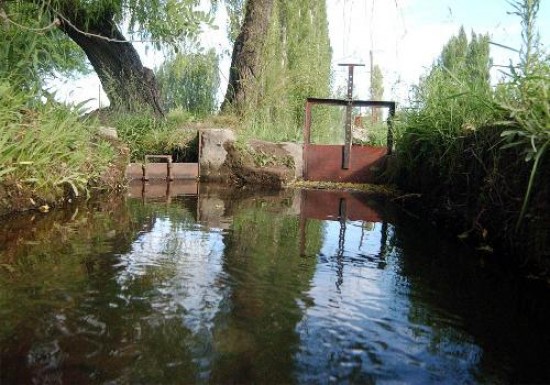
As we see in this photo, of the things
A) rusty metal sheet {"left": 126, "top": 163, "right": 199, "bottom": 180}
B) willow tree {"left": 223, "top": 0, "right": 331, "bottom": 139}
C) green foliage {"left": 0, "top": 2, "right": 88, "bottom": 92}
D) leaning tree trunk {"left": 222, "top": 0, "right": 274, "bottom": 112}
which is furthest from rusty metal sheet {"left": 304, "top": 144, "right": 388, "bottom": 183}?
green foliage {"left": 0, "top": 2, "right": 88, "bottom": 92}

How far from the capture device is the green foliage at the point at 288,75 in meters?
9.82

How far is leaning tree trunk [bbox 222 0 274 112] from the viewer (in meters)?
10.0

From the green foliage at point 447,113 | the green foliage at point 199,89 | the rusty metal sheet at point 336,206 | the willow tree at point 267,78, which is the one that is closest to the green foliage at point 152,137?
the green foliage at point 199,89

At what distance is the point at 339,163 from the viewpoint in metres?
8.10

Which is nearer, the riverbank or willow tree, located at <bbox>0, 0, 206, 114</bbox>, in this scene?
the riverbank

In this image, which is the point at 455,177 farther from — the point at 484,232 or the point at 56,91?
the point at 56,91

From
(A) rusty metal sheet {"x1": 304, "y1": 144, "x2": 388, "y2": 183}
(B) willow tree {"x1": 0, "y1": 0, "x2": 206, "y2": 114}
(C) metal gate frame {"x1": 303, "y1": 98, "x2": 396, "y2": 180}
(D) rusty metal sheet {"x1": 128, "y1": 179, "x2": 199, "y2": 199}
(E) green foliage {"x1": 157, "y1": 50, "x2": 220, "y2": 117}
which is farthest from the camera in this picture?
(E) green foliage {"x1": 157, "y1": 50, "x2": 220, "y2": 117}

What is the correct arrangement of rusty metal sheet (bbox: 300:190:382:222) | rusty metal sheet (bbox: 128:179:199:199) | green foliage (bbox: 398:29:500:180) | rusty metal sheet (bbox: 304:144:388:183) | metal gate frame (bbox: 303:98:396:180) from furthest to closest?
rusty metal sheet (bbox: 304:144:388:183)
metal gate frame (bbox: 303:98:396:180)
rusty metal sheet (bbox: 128:179:199:199)
rusty metal sheet (bbox: 300:190:382:222)
green foliage (bbox: 398:29:500:180)

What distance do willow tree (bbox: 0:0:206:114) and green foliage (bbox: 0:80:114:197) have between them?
2.56 ft

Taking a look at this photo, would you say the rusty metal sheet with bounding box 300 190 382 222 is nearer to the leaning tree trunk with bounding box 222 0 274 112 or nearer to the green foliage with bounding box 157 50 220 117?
the leaning tree trunk with bounding box 222 0 274 112

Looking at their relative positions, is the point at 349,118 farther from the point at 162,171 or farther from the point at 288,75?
the point at 288,75

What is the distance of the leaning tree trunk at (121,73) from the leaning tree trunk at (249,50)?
167 cm

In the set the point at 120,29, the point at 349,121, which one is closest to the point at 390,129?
the point at 349,121

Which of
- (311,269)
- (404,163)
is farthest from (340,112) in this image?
(311,269)
